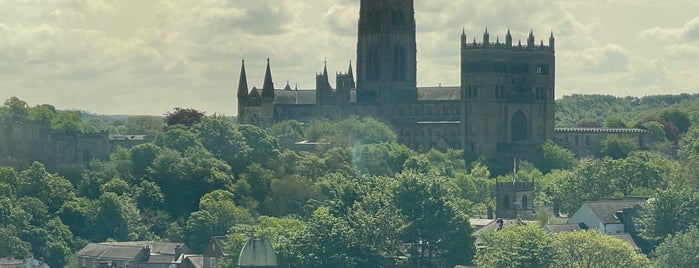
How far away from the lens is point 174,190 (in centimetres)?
18600

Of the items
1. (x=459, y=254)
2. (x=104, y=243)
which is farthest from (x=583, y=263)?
(x=104, y=243)

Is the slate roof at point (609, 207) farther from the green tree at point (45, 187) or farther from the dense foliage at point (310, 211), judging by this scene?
the green tree at point (45, 187)

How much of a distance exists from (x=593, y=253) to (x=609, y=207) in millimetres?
25554

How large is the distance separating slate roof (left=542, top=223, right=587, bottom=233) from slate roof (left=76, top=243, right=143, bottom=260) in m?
25.6

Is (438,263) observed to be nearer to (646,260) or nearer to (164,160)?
(646,260)

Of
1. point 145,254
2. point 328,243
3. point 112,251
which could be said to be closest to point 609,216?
point 328,243

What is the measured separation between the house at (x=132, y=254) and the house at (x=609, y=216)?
25.6 m

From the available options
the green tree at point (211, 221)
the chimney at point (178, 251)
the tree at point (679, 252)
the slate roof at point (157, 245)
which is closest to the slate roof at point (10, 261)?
the slate roof at point (157, 245)

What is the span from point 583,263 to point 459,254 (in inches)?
492

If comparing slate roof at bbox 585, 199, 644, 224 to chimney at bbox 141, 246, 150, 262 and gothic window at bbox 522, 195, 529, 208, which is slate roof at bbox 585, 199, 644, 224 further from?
gothic window at bbox 522, 195, 529, 208

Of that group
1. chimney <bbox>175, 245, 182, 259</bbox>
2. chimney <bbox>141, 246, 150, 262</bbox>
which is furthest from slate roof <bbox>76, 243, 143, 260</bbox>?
chimney <bbox>175, 245, 182, 259</bbox>

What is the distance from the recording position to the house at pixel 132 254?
515 ft

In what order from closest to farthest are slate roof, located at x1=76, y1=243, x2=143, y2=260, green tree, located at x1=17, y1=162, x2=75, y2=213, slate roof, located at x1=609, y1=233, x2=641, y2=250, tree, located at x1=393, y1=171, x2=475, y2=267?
1. tree, located at x1=393, y1=171, x2=475, y2=267
2. slate roof, located at x1=609, y1=233, x2=641, y2=250
3. slate roof, located at x1=76, y1=243, x2=143, y2=260
4. green tree, located at x1=17, y1=162, x2=75, y2=213

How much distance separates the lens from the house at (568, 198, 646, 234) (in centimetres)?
16125
